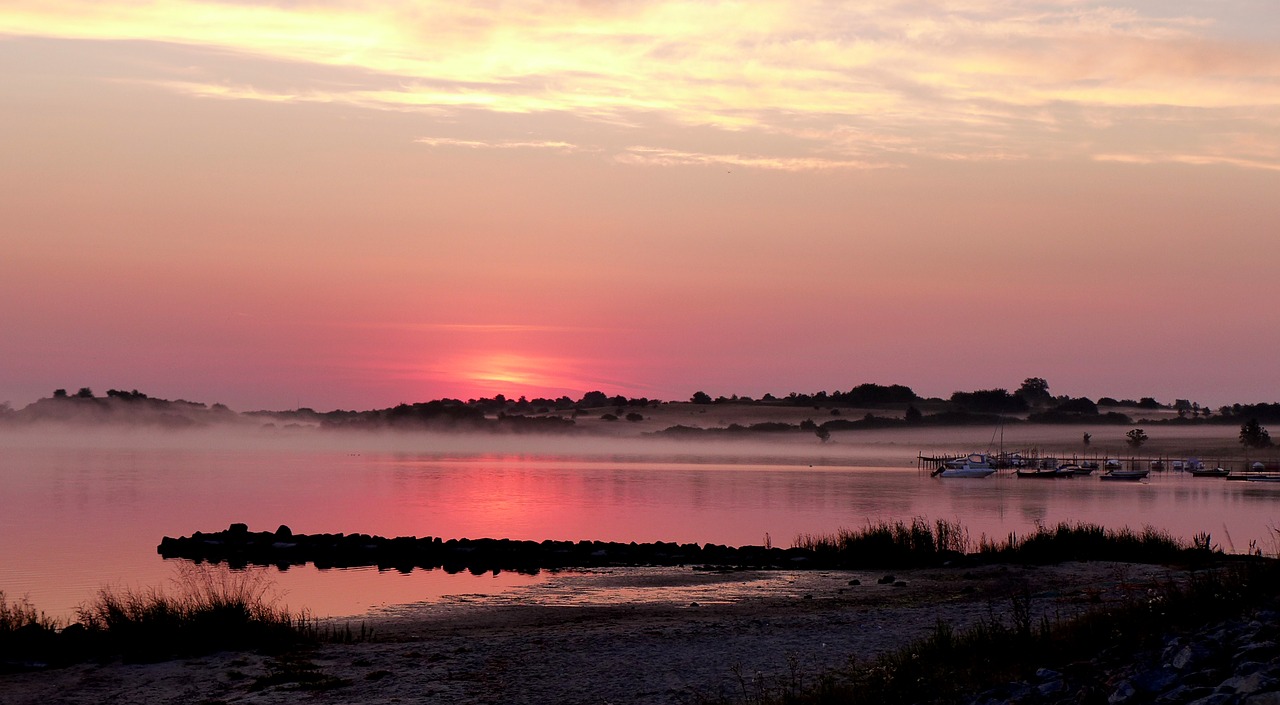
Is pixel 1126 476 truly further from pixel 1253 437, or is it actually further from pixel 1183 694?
pixel 1183 694

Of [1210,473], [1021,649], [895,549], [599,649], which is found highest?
[1021,649]

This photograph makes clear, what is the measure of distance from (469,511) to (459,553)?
79.8ft

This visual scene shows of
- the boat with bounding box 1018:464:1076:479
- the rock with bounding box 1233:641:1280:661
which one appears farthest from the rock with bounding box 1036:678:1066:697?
the boat with bounding box 1018:464:1076:479

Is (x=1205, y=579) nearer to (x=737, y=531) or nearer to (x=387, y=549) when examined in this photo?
(x=387, y=549)

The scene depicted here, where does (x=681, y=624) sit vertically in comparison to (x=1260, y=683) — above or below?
below

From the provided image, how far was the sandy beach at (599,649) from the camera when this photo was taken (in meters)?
15.0

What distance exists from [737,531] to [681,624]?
29388 mm

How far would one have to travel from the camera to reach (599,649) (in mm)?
17609

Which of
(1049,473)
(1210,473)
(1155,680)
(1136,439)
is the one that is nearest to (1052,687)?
(1155,680)

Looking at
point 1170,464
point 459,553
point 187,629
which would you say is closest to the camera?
point 187,629

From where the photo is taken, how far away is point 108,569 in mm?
34250

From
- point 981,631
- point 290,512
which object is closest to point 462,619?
point 981,631

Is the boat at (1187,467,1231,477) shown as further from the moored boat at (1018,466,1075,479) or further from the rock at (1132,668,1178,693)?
the rock at (1132,668,1178,693)

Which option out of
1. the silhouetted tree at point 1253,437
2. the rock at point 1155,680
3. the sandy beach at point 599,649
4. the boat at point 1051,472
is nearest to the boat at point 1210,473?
the boat at point 1051,472
